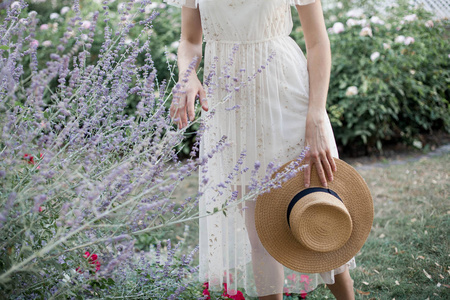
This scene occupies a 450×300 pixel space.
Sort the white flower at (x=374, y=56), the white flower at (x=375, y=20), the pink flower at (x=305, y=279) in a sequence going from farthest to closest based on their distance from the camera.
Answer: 1. the white flower at (x=375, y=20)
2. the white flower at (x=374, y=56)
3. the pink flower at (x=305, y=279)

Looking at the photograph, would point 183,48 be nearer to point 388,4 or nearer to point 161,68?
point 161,68

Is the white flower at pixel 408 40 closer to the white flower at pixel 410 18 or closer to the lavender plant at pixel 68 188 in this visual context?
the white flower at pixel 410 18

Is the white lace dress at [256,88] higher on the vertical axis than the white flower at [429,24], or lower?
higher

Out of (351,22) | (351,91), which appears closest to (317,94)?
(351,91)

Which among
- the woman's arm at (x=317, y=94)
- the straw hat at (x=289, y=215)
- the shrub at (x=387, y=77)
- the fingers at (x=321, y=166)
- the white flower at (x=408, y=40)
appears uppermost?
the woman's arm at (x=317, y=94)

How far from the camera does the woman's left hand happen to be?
1728 mm

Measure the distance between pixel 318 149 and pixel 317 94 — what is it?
0.72 feet

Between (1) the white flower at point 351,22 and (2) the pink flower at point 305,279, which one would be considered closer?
(2) the pink flower at point 305,279

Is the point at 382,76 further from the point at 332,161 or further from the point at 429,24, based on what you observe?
the point at 332,161

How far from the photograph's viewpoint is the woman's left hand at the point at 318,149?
1.73m

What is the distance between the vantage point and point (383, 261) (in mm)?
2898

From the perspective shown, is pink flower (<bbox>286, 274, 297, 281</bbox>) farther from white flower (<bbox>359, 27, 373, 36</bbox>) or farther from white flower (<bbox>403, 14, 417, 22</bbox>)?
white flower (<bbox>403, 14, 417, 22</bbox>)

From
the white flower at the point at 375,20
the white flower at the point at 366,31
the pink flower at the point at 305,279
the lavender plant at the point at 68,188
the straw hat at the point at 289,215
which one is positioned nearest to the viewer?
the lavender plant at the point at 68,188

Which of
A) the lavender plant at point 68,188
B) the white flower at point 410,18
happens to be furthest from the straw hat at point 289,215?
the white flower at point 410,18
